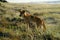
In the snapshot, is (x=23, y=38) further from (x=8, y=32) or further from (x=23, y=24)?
(x=23, y=24)

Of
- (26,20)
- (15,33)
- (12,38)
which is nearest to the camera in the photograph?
(12,38)

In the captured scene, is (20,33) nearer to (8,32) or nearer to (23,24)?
(8,32)

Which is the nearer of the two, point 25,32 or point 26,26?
point 25,32

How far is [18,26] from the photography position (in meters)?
13.7

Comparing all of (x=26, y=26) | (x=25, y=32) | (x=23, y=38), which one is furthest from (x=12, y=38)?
(x=26, y=26)

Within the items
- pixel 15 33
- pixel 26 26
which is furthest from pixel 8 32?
pixel 26 26

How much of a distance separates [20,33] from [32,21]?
55.5 inches

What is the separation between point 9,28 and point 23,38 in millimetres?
1792

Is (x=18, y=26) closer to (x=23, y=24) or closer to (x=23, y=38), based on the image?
(x=23, y=24)

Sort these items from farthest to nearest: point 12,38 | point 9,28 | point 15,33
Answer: point 9,28 < point 15,33 < point 12,38

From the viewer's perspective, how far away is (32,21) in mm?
13438

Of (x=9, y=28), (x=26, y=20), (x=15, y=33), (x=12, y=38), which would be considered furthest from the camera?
(x=26, y=20)

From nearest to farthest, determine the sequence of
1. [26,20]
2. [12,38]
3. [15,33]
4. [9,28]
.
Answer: [12,38], [15,33], [9,28], [26,20]

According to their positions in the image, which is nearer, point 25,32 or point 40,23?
point 25,32
